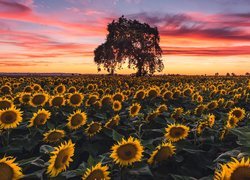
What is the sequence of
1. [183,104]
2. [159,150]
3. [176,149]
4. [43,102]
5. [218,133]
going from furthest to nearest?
[183,104]
[43,102]
[218,133]
[176,149]
[159,150]

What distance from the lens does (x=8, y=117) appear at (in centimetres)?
518

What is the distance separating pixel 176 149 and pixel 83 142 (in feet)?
5.64

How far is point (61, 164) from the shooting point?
3.35 meters

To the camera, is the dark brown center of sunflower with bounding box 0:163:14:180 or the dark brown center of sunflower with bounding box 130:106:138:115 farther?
the dark brown center of sunflower with bounding box 130:106:138:115

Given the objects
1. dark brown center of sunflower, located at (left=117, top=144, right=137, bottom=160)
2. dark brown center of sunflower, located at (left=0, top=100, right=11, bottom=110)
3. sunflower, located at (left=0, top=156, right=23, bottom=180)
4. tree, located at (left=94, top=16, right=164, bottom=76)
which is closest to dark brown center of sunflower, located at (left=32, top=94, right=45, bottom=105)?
dark brown center of sunflower, located at (left=0, top=100, right=11, bottom=110)

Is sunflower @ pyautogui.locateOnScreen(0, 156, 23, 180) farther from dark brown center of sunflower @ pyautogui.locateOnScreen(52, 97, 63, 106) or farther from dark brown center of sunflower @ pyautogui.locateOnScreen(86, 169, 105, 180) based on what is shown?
dark brown center of sunflower @ pyautogui.locateOnScreen(52, 97, 63, 106)

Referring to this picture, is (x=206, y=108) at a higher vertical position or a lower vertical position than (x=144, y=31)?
lower

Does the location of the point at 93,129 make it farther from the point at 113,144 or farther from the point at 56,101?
the point at 56,101

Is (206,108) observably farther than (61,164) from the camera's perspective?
Yes

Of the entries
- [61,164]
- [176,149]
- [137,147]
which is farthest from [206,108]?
[61,164]

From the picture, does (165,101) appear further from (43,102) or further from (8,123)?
(8,123)

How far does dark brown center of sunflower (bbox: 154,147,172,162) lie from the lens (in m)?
3.85

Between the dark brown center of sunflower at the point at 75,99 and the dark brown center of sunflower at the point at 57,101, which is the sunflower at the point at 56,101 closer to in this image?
the dark brown center of sunflower at the point at 57,101

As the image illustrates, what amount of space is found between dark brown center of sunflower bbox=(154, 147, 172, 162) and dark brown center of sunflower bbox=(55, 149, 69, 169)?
3.03 feet
